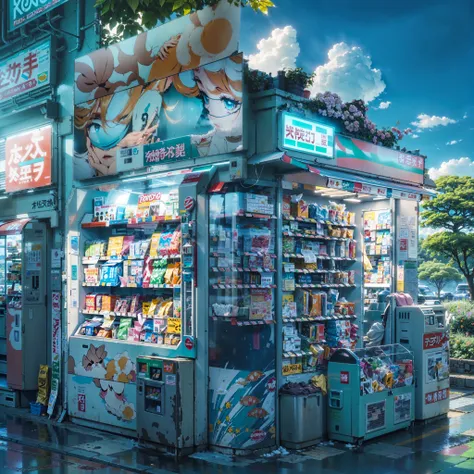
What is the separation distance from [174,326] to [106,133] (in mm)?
3142

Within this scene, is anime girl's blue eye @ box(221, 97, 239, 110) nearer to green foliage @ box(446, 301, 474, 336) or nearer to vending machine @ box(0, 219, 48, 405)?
vending machine @ box(0, 219, 48, 405)

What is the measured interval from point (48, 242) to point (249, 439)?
4920 mm

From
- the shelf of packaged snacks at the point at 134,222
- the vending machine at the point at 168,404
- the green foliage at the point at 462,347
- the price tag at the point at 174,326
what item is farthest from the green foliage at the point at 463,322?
the vending machine at the point at 168,404

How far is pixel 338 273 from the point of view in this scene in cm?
925

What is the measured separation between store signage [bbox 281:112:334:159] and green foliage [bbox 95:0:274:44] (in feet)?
7.59

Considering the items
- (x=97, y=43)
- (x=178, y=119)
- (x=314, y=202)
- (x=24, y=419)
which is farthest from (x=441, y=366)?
(x=97, y=43)

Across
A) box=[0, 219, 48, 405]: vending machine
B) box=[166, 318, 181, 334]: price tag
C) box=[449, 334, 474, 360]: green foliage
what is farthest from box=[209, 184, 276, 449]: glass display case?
box=[449, 334, 474, 360]: green foliage

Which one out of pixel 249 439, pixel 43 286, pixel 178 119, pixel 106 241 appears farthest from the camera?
pixel 43 286

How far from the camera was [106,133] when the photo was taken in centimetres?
940

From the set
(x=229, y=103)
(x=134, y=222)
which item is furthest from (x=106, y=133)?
(x=229, y=103)

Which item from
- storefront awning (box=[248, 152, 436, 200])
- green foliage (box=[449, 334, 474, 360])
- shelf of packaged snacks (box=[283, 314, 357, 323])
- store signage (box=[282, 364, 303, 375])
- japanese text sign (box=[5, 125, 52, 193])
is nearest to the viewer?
storefront awning (box=[248, 152, 436, 200])

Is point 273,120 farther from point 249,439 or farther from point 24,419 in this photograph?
point 24,419

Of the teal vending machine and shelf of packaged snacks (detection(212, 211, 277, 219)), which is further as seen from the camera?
the teal vending machine

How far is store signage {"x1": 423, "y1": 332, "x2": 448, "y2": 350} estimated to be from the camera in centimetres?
911
